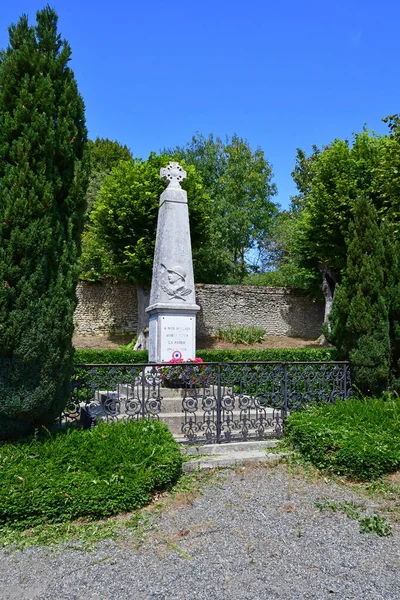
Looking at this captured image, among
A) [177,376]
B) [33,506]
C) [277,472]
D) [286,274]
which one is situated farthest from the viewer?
[286,274]

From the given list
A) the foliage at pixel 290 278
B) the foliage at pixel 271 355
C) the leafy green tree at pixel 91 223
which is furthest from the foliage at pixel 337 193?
the leafy green tree at pixel 91 223

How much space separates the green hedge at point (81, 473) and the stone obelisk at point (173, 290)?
411 cm

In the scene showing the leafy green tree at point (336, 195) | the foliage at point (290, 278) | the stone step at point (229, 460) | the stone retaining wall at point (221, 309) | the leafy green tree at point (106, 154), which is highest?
the leafy green tree at point (106, 154)

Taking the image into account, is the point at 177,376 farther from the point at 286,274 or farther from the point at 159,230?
the point at 286,274

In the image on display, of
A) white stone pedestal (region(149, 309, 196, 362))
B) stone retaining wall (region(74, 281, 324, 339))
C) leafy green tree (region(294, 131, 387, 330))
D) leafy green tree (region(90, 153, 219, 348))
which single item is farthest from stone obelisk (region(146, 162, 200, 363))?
stone retaining wall (region(74, 281, 324, 339))

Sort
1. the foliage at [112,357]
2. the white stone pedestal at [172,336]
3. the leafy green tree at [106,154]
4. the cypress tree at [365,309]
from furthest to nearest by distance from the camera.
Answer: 1. the leafy green tree at [106,154]
2. the foliage at [112,357]
3. the white stone pedestal at [172,336]
4. the cypress tree at [365,309]

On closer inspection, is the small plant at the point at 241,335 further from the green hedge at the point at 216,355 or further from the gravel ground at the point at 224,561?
the gravel ground at the point at 224,561

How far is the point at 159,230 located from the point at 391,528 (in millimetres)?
7255

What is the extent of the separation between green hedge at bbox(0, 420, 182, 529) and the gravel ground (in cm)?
34

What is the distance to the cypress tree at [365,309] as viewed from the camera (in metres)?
6.75

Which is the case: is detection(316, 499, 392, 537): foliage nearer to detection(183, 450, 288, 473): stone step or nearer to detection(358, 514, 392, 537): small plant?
detection(358, 514, 392, 537): small plant

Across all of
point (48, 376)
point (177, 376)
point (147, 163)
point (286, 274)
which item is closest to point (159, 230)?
point (177, 376)

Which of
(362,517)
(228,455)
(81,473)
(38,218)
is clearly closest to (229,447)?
(228,455)

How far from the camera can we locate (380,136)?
20.5m
